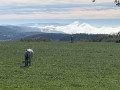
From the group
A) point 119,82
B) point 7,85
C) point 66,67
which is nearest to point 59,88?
point 7,85

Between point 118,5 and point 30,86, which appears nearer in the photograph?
point 30,86

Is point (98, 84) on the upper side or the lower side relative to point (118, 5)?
lower

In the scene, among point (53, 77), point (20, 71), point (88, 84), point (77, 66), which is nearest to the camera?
point (88, 84)

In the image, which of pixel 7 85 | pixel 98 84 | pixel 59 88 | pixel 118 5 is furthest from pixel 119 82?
pixel 118 5

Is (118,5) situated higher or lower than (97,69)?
higher

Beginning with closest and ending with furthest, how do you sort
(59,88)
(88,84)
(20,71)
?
(59,88) → (88,84) → (20,71)

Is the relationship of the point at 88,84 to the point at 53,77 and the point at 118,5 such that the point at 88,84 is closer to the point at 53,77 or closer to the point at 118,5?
the point at 53,77

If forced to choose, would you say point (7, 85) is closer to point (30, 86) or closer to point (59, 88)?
point (30, 86)

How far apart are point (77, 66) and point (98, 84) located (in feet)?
30.2

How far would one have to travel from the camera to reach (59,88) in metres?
20.2

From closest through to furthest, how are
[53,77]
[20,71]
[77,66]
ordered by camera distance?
1. [53,77]
2. [20,71]
3. [77,66]

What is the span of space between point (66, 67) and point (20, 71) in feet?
16.6

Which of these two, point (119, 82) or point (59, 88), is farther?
point (119, 82)

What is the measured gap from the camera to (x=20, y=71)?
27109 mm
